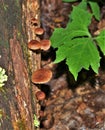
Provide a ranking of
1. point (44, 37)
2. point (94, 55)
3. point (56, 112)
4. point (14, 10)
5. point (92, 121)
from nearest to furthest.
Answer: point (14, 10) → point (94, 55) → point (92, 121) → point (56, 112) → point (44, 37)

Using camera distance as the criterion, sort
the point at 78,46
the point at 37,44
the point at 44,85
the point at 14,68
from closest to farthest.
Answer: the point at 14,68
the point at 78,46
the point at 37,44
the point at 44,85

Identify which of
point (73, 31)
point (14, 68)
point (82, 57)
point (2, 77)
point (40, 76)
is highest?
point (2, 77)

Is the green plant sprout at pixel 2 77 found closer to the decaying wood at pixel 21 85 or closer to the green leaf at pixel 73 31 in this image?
the decaying wood at pixel 21 85

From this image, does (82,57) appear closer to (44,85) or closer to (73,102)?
(73,102)

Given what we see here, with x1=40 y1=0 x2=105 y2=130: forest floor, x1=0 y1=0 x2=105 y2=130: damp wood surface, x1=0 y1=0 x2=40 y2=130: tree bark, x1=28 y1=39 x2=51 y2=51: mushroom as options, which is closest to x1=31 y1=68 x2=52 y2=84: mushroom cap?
x1=0 y1=0 x2=105 y2=130: damp wood surface

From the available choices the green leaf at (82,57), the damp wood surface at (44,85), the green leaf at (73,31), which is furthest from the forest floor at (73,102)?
the green leaf at (82,57)

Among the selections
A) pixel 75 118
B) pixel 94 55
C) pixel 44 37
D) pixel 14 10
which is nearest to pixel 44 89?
pixel 75 118

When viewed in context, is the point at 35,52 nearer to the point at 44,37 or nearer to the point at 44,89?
the point at 44,89

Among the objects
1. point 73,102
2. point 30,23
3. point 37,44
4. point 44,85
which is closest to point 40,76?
point 37,44
